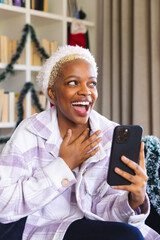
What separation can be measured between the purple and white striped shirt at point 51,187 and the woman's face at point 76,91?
0.08 meters

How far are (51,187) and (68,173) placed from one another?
0.07 meters

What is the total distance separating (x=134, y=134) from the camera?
1.08 meters

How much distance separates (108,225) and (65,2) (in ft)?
8.14

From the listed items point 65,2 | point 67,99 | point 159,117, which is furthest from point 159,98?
point 67,99

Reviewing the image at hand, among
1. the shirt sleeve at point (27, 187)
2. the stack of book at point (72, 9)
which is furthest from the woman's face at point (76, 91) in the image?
the stack of book at point (72, 9)

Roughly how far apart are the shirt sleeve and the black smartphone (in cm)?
14

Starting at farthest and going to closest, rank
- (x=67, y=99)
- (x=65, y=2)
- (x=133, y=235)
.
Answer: (x=65, y=2)
(x=67, y=99)
(x=133, y=235)

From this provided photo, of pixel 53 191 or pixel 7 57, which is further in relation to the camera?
pixel 7 57

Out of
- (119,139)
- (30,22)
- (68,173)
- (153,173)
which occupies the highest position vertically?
(30,22)

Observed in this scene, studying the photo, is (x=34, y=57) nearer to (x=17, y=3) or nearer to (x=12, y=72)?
(x=12, y=72)

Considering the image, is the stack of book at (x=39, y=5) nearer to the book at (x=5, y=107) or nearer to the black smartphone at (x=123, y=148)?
the book at (x=5, y=107)

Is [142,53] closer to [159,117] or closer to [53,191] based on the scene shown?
[159,117]

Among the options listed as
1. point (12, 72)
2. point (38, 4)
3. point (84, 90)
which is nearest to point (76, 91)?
point (84, 90)

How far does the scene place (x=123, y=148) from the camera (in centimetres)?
108
